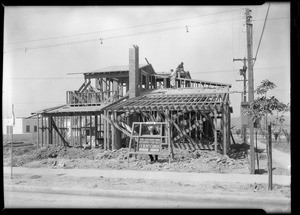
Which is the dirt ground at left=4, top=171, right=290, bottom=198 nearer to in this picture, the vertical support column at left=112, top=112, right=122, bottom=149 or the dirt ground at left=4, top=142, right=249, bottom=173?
the dirt ground at left=4, top=142, right=249, bottom=173

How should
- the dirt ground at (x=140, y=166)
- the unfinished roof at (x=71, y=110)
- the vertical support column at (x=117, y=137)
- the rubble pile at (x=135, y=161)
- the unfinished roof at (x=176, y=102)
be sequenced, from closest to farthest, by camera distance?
the dirt ground at (x=140, y=166) → the rubble pile at (x=135, y=161) → the unfinished roof at (x=176, y=102) → the vertical support column at (x=117, y=137) → the unfinished roof at (x=71, y=110)

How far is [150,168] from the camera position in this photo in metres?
12.7

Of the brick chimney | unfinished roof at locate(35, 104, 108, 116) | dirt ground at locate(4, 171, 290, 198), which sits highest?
the brick chimney

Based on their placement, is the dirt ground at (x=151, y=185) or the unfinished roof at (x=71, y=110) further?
the unfinished roof at (x=71, y=110)

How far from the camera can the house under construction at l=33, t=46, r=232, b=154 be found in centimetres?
1606

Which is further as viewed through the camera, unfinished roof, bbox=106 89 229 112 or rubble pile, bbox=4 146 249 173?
unfinished roof, bbox=106 89 229 112

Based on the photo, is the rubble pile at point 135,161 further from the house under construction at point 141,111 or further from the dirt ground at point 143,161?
the house under construction at point 141,111

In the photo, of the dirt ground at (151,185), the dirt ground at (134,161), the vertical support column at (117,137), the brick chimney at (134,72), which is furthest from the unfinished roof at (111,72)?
the dirt ground at (151,185)

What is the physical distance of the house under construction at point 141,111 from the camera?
1606cm

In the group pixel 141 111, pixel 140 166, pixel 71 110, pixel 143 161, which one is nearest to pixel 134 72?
pixel 141 111

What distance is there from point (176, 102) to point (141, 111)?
1.99 m

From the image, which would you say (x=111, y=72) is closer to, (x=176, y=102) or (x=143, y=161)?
(x=176, y=102)

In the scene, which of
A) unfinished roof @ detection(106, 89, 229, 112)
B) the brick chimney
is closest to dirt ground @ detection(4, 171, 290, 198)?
unfinished roof @ detection(106, 89, 229, 112)
